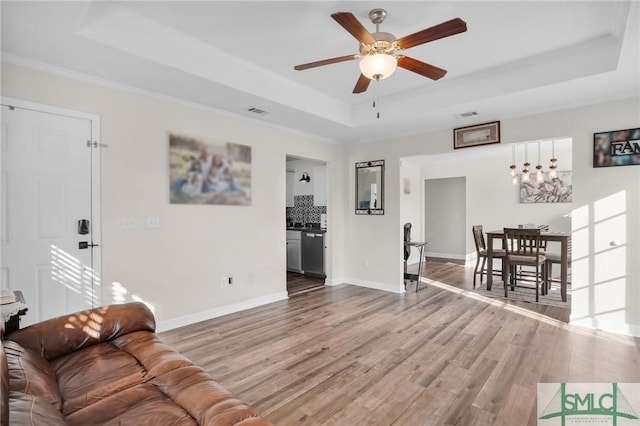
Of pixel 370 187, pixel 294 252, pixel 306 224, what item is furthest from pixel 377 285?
pixel 306 224

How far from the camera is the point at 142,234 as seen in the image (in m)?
3.45

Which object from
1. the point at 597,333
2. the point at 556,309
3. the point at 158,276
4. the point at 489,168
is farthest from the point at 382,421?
the point at 489,168

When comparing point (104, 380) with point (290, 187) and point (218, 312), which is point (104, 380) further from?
point (290, 187)

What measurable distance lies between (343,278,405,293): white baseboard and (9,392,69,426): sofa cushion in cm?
465

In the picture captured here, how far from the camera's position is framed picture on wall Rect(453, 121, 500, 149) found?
14.4ft

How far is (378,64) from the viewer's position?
2.30 m

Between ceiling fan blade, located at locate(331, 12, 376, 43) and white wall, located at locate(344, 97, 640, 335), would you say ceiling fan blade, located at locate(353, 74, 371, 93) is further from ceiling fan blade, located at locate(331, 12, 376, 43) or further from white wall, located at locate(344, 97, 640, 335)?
white wall, located at locate(344, 97, 640, 335)

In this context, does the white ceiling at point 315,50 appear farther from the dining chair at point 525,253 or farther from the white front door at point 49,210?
the dining chair at point 525,253

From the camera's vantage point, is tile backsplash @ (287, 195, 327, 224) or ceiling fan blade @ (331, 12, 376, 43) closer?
ceiling fan blade @ (331, 12, 376, 43)

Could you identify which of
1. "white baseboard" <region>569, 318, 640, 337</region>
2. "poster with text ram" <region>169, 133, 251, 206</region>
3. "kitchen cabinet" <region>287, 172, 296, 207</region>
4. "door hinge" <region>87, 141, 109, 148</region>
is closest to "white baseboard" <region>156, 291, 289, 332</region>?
"poster with text ram" <region>169, 133, 251, 206</region>

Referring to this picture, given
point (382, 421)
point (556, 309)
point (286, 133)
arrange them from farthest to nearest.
→ 1. point (286, 133)
2. point (556, 309)
3. point (382, 421)

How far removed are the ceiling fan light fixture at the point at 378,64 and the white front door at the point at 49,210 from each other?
258cm

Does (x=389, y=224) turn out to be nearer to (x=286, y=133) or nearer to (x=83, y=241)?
(x=286, y=133)

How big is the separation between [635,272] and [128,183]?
521 centimetres
